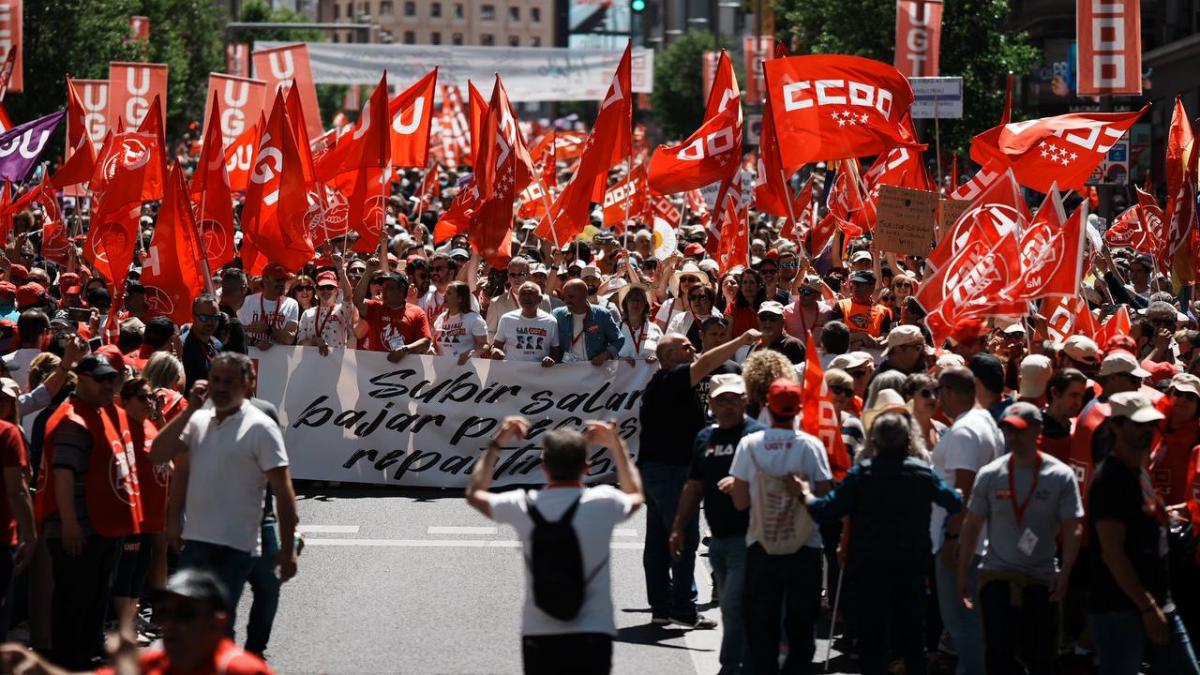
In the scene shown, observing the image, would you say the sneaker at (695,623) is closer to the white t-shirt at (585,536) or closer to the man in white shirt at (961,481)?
the man in white shirt at (961,481)

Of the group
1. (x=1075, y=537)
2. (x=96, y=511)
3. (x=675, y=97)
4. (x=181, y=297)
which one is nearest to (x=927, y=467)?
(x=1075, y=537)

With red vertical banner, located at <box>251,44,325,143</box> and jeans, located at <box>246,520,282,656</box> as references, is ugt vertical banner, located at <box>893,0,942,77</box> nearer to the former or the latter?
red vertical banner, located at <box>251,44,325,143</box>

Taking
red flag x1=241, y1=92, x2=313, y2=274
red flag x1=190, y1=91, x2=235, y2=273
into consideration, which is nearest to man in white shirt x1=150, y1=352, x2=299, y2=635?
red flag x1=241, y1=92, x2=313, y2=274

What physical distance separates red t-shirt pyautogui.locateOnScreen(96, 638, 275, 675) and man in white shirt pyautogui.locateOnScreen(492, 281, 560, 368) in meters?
8.58

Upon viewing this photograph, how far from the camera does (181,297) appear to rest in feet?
45.1

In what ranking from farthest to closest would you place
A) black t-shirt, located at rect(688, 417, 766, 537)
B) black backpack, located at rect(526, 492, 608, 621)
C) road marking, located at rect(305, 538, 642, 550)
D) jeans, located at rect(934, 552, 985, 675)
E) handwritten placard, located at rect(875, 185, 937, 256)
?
handwritten placard, located at rect(875, 185, 937, 256) → road marking, located at rect(305, 538, 642, 550) → black t-shirt, located at rect(688, 417, 766, 537) → jeans, located at rect(934, 552, 985, 675) → black backpack, located at rect(526, 492, 608, 621)

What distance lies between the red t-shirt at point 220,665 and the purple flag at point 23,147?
1378 cm

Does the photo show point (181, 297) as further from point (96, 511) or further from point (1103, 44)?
point (1103, 44)

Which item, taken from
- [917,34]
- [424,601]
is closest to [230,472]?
[424,601]

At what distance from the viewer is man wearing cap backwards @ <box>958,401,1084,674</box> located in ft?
24.9

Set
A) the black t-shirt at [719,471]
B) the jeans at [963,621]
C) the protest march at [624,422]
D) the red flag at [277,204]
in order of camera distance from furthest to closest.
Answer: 1. the red flag at [277,204]
2. the black t-shirt at [719,471]
3. the jeans at [963,621]
4. the protest march at [624,422]

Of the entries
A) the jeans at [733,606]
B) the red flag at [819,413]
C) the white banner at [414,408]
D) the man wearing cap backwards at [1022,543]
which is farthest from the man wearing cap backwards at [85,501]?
the white banner at [414,408]

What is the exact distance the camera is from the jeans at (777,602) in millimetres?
7863

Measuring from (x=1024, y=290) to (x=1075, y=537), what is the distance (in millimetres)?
3518
